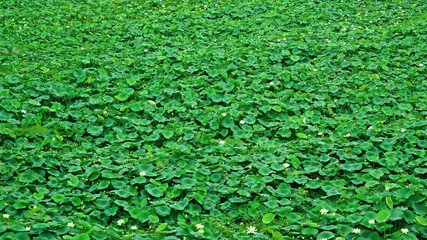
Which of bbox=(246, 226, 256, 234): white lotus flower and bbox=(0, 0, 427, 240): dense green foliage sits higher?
bbox=(0, 0, 427, 240): dense green foliage

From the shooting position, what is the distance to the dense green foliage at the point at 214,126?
2758 millimetres

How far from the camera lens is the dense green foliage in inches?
109

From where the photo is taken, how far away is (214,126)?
393 cm

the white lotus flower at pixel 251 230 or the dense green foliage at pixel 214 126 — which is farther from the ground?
the dense green foliage at pixel 214 126

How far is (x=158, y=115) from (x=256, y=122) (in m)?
1.03

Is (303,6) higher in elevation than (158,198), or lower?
higher

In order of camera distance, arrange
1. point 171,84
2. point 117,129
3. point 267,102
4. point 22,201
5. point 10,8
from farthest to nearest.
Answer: point 10,8, point 171,84, point 267,102, point 117,129, point 22,201

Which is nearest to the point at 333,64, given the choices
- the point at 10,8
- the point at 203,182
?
the point at 203,182

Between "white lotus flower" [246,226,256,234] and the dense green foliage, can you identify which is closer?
"white lotus flower" [246,226,256,234]

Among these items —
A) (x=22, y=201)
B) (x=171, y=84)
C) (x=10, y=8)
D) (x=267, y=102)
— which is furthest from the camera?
(x=10, y=8)

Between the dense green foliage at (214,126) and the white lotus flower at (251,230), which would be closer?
the white lotus flower at (251,230)

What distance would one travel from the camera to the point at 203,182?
315 cm

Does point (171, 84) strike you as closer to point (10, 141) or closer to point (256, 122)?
point (256, 122)

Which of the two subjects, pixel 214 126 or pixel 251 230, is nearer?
pixel 251 230
